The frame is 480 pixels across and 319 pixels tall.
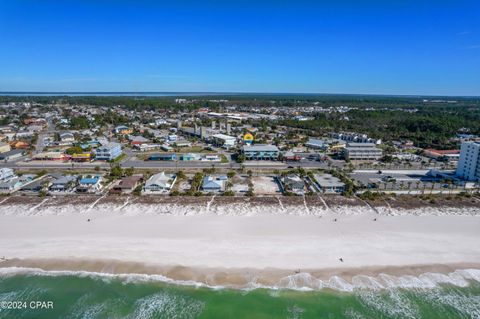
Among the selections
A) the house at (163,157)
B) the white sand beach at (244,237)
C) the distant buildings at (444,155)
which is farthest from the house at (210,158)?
the distant buildings at (444,155)

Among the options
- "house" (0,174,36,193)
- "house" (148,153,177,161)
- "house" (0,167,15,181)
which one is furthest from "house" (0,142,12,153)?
"house" (148,153,177,161)

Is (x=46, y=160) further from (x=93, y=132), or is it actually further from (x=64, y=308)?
(x=64, y=308)

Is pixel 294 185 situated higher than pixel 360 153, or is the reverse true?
pixel 360 153

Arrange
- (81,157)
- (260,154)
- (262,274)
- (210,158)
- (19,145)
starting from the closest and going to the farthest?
(262,274), (81,157), (210,158), (260,154), (19,145)

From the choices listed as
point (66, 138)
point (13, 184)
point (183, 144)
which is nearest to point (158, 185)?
point (13, 184)

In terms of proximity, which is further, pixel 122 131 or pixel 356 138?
pixel 122 131

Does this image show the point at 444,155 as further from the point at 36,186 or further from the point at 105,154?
the point at 36,186
